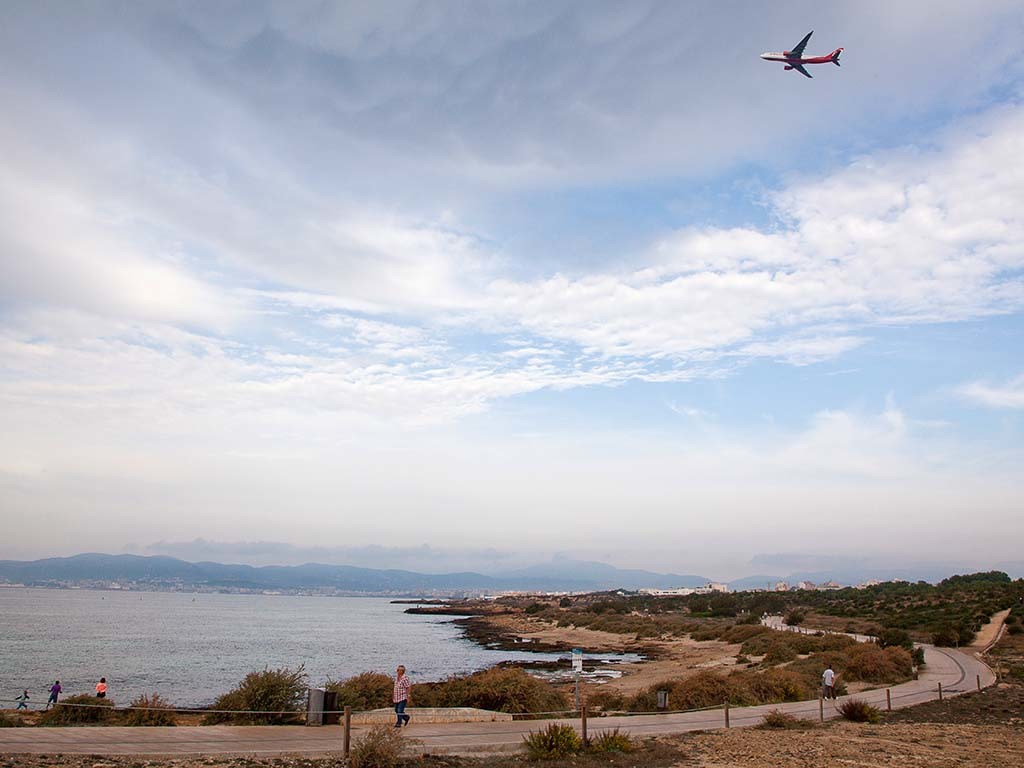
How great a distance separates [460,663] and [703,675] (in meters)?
29.4

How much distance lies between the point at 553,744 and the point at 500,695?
609cm

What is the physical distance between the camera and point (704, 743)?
16.0m

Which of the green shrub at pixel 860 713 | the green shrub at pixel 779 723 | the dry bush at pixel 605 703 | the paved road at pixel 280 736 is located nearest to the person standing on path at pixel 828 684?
the paved road at pixel 280 736

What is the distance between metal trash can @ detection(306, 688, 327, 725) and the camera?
1516 cm

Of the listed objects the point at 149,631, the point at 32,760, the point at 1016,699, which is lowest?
the point at 149,631

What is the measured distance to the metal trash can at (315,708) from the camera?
15.2 m

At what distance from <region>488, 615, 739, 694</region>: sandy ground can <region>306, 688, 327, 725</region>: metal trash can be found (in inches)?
639

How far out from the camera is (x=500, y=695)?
19.6m

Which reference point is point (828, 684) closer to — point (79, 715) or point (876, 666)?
point (876, 666)

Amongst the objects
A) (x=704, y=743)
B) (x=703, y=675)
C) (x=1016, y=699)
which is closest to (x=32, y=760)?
(x=704, y=743)

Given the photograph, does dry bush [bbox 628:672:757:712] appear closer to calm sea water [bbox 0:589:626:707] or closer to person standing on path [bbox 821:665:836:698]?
person standing on path [bbox 821:665:836:698]

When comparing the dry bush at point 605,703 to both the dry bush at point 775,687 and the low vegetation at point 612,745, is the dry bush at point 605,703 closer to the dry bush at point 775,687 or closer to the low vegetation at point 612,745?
the dry bush at point 775,687

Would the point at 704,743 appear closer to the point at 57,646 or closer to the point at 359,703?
the point at 359,703

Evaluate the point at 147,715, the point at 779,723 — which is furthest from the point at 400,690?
the point at 779,723
